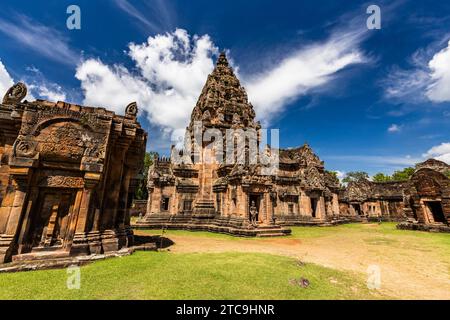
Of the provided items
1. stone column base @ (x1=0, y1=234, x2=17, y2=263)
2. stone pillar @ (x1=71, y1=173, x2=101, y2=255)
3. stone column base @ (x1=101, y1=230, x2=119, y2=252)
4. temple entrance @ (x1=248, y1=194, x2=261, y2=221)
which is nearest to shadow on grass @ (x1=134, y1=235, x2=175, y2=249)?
stone column base @ (x1=101, y1=230, x2=119, y2=252)

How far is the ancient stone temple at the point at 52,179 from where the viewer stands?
648 cm

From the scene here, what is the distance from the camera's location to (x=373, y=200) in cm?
3209

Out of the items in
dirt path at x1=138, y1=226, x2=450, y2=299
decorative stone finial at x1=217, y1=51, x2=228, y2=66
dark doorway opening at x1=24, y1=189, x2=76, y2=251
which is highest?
decorative stone finial at x1=217, y1=51, x2=228, y2=66

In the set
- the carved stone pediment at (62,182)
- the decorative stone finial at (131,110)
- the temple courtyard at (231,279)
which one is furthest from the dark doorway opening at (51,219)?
the decorative stone finial at (131,110)

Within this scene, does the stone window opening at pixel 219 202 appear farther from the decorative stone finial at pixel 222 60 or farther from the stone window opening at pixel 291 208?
the decorative stone finial at pixel 222 60

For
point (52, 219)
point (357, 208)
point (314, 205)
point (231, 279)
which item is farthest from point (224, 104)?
point (357, 208)

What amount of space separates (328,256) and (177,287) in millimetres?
6845

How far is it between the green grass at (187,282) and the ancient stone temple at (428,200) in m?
19.2

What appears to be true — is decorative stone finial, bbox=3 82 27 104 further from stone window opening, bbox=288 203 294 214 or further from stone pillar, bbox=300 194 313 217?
stone pillar, bbox=300 194 313 217

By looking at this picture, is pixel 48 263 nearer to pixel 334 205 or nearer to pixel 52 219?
pixel 52 219

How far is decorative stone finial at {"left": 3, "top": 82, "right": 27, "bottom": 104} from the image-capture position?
7.15 metres

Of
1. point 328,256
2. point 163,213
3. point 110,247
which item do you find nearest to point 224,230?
point 163,213

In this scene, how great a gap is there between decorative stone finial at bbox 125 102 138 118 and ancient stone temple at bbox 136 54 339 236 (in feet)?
32.6

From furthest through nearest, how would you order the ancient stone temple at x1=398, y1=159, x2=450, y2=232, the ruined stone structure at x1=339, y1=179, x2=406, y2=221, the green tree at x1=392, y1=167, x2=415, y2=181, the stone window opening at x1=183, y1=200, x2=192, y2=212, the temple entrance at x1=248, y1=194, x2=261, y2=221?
the green tree at x1=392, y1=167, x2=415, y2=181
the ruined stone structure at x1=339, y1=179, x2=406, y2=221
the stone window opening at x1=183, y1=200, x2=192, y2=212
the ancient stone temple at x1=398, y1=159, x2=450, y2=232
the temple entrance at x1=248, y1=194, x2=261, y2=221
